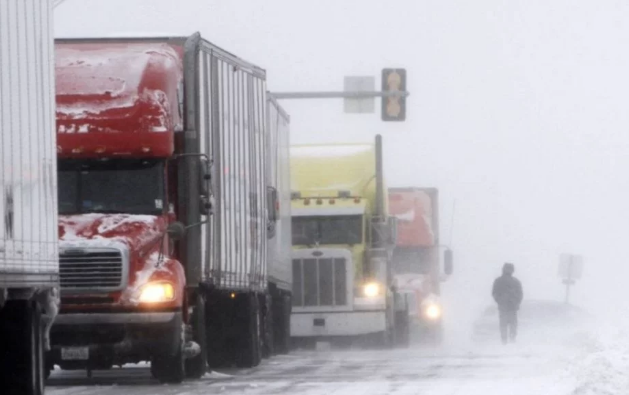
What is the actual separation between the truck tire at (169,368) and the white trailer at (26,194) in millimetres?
6125

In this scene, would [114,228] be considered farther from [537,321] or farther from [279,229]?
[537,321]

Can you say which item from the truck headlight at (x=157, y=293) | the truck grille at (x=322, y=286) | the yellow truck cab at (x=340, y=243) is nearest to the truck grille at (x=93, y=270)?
the truck headlight at (x=157, y=293)

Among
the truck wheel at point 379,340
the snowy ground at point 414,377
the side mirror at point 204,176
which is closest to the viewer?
the snowy ground at point 414,377

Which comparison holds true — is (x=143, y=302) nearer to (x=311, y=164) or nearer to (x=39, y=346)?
(x=39, y=346)

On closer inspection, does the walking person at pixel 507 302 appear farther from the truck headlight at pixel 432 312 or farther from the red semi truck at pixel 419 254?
the truck headlight at pixel 432 312

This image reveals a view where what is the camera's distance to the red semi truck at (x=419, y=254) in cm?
4612

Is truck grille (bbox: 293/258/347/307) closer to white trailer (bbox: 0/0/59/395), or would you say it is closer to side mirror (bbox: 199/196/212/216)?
side mirror (bbox: 199/196/212/216)

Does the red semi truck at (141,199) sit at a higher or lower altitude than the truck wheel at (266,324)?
higher

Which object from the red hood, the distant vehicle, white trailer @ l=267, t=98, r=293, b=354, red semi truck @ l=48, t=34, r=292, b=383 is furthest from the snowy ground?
the distant vehicle

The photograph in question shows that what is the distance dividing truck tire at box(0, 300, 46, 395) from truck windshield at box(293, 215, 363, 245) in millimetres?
22328

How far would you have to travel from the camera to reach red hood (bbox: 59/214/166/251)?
74.4ft

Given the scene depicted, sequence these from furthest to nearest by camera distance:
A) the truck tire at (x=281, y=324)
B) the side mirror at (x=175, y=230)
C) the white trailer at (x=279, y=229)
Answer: the truck tire at (x=281, y=324), the white trailer at (x=279, y=229), the side mirror at (x=175, y=230)

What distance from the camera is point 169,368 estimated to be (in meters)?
24.0

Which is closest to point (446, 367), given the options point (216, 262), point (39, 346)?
point (216, 262)
